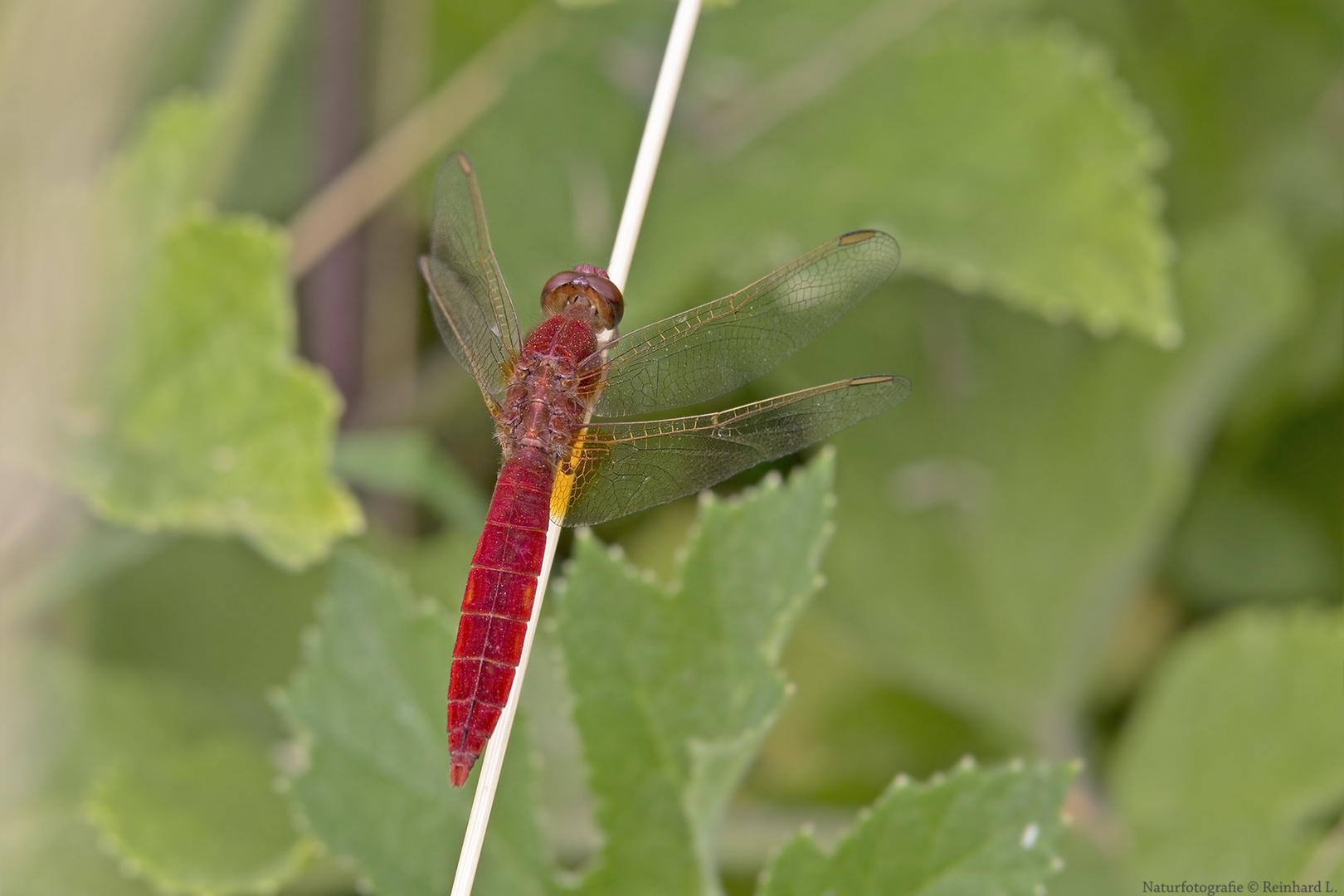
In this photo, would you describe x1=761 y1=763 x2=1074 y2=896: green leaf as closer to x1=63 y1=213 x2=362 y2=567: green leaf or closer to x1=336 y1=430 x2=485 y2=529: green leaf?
x1=63 y1=213 x2=362 y2=567: green leaf

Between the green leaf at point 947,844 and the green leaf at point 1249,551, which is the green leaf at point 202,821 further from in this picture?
the green leaf at point 1249,551

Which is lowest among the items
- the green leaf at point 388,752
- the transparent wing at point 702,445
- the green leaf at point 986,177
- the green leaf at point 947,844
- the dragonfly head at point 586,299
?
the green leaf at point 947,844

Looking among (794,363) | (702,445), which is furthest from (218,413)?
(794,363)

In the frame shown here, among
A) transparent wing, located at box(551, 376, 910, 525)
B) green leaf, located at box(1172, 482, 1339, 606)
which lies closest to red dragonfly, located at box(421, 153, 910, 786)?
transparent wing, located at box(551, 376, 910, 525)

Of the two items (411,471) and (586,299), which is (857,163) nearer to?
(586,299)

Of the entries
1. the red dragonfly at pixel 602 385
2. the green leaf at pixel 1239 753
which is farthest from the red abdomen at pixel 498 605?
the green leaf at pixel 1239 753

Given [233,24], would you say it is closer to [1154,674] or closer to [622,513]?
[622,513]
